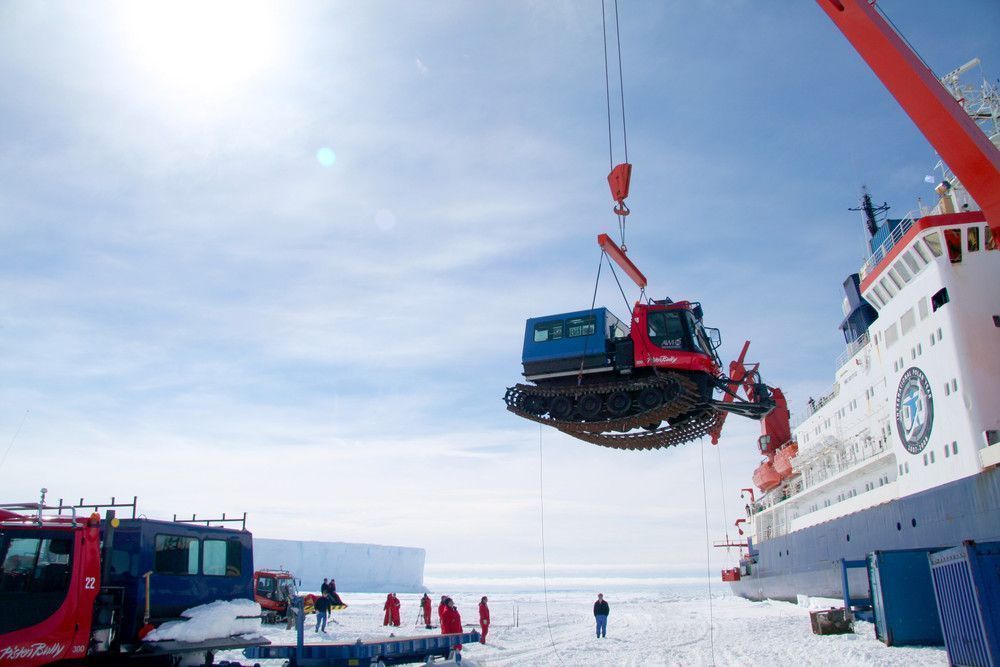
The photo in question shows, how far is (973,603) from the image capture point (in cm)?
950

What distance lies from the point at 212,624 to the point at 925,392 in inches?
662

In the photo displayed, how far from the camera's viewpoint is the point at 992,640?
905cm

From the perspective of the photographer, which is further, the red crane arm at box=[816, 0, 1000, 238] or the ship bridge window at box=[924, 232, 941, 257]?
the ship bridge window at box=[924, 232, 941, 257]

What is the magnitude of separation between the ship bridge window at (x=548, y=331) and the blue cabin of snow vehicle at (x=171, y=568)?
298 inches

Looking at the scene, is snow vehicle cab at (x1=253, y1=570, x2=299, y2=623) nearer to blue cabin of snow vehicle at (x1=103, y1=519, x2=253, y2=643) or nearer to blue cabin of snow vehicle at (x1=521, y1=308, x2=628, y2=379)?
blue cabin of snow vehicle at (x1=521, y1=308, x2=628, y2=379)

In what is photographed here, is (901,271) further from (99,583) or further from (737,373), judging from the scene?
A: (99,583)

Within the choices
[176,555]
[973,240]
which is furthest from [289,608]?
[973,240]

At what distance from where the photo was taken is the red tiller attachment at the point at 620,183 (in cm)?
1271

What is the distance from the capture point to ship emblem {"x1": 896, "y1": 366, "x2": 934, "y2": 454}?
16.3m

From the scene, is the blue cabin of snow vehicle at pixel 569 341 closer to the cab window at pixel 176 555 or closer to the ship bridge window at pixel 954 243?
the cab window at pixel 176 555

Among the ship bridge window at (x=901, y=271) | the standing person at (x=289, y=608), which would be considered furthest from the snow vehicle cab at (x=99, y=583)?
the ship bridge window at (x=901, y=271)

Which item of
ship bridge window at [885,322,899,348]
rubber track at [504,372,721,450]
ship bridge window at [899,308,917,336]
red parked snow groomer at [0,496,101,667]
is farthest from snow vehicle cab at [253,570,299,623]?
ship bridge window at [899,308,917,336]

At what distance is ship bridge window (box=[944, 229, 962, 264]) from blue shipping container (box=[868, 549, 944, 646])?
23.4 feet

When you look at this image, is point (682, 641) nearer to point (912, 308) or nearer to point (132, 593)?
point (912, 308)
